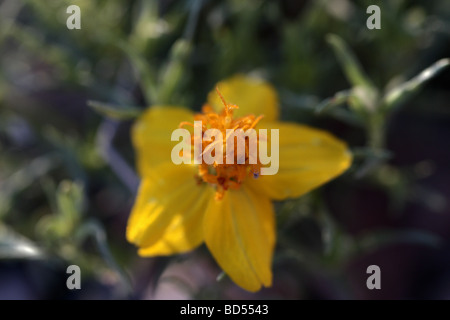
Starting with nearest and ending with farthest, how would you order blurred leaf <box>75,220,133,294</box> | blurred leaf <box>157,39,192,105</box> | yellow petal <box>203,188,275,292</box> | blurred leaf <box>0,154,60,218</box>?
yellow petal <box>203,188,275,292</box> → blurred leaf <box>75,220,133,294</box> → blurred leaf <box>157,39,192,105</box> → blurred leaf <box>0,154,60,218</box>

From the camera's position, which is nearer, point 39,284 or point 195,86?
point 195,86

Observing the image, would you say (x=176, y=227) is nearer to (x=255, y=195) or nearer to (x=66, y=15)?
(x=255, y=195)

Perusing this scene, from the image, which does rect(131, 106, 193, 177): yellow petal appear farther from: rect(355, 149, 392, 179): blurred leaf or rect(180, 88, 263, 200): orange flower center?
rect(355, 149, 392, 179): blurred leaf

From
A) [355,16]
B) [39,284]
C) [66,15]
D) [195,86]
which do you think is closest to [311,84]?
[355,16]

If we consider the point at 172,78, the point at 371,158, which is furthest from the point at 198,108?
the point at 371,158

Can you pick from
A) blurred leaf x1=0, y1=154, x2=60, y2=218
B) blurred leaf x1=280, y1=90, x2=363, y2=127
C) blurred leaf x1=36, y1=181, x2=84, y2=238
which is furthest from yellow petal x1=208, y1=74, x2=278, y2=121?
blurred leaf x1=0, y1=154, x2=60, y2=218

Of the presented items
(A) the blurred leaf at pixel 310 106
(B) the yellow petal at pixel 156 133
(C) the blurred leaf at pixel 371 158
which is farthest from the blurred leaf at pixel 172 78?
(C) the blurred leaf at pixel 371 158
